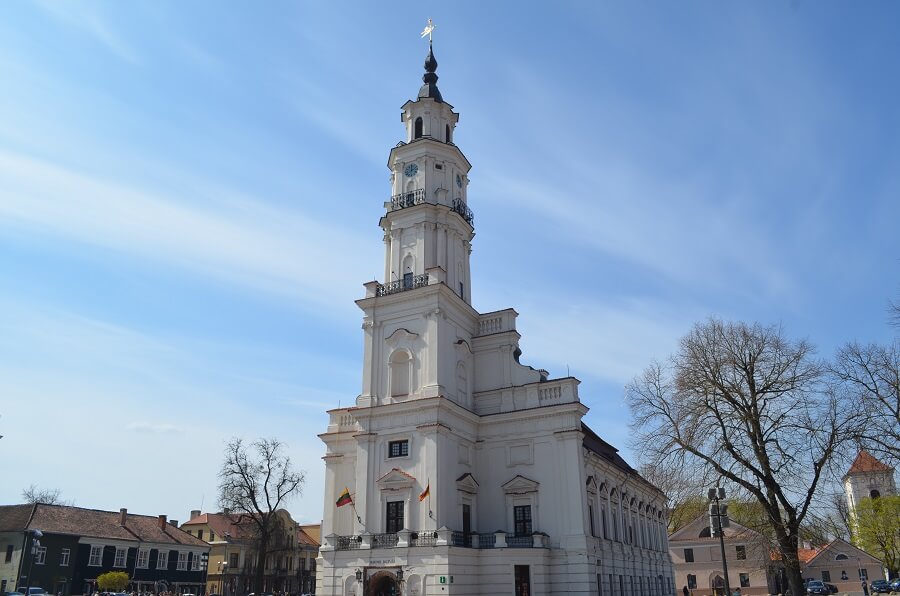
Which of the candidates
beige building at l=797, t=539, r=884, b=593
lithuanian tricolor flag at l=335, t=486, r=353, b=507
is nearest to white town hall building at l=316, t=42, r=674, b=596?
lithuanian tricolor flag at l=335, t=486, r=353, b=507

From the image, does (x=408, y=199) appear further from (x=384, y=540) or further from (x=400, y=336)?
(x=384, y=540)

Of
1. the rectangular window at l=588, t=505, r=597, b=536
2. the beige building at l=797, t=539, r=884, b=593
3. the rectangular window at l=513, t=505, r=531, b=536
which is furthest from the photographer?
the beige building at l=797, t=539, r=884, b=593

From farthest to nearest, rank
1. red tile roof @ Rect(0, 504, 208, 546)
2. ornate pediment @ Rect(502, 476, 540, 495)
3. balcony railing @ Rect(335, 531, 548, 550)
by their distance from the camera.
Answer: red tile roof @ Rect(0, 504, 208, 546) → ornate pediment @ Rect(502, 476, 540, 495) → balcony railing @ Rect(335, 531, 548, 550)

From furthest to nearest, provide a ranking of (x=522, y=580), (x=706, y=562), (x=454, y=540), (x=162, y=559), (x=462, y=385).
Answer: (x=706, y=562) → (x=162, y=559) → (x=462, y=385) → (x=522, y=580) → (x=454, y=540)

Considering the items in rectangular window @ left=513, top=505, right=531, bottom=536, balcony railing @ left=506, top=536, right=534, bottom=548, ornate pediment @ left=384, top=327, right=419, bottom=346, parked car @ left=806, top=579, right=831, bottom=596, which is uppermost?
ornate pediment @ left=384, top=327, right=419, bottom=346

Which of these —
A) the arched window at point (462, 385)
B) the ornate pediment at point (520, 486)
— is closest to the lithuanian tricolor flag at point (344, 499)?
→ the arched window at point (462, 385)

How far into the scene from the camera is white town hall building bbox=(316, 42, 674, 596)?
31.9 metres

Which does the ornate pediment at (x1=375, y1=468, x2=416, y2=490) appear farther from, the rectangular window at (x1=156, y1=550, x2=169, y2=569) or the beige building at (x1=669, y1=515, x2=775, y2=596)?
the beige building at (x1=669, y1=515, x2=775, y2=596)

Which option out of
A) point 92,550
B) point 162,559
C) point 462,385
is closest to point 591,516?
point 462,385

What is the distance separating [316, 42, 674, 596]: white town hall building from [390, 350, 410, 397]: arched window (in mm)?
83

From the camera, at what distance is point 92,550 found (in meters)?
51.0

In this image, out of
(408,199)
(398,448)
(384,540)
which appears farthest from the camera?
(408,199)

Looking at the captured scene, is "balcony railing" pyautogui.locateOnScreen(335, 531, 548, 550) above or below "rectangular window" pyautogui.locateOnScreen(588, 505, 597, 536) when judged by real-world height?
below

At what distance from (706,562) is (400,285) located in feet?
152
